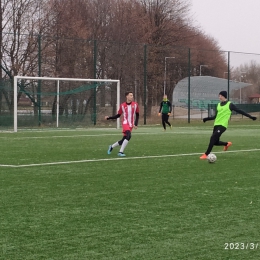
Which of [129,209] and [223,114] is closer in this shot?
[129,209]

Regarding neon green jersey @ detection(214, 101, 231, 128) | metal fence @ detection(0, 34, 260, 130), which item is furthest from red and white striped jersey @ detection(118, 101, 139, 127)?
metal fence @ detection(0, 34, 260, 130)

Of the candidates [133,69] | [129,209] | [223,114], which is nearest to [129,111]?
[223,114]

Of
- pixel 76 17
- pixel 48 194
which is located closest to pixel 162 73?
pixel 76 17

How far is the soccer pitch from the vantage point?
6.24 meters

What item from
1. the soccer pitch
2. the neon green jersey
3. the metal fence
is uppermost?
the metal fence

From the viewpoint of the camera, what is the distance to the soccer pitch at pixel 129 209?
20.5 ft

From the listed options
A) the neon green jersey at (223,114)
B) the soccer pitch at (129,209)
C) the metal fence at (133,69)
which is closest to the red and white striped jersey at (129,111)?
the soccer pitch at (129,209)

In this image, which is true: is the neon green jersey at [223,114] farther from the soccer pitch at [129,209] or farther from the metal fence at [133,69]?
the metal fence at [133,69]

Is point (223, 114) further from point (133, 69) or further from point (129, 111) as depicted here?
point (133, 69)

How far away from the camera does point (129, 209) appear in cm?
834

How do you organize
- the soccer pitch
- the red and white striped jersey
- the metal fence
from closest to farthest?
the soccer pitch, the red and white striped jersey, the metal fence

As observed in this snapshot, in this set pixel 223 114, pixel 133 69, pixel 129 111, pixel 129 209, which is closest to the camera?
pixel 129 209

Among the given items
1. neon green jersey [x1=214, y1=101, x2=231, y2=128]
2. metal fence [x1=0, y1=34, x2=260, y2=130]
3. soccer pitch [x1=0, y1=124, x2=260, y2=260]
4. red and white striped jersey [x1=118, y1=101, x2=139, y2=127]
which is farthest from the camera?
metal fence [x1=0, y1=34, x2=260, y2=130]

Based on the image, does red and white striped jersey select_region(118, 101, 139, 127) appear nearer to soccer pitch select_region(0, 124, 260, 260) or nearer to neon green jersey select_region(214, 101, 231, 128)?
soccer pitch select_region(0, 124, 260, 260)
